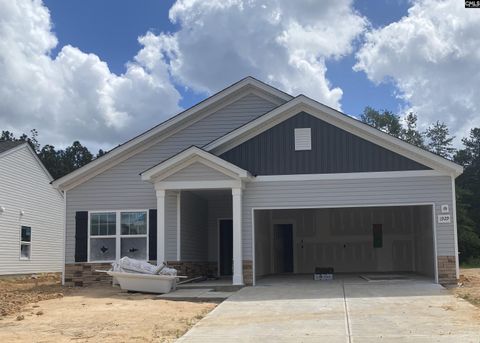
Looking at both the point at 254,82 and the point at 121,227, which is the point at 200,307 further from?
the point at 254,82

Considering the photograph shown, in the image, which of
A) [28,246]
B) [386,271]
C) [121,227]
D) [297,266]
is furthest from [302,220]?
[28,246]

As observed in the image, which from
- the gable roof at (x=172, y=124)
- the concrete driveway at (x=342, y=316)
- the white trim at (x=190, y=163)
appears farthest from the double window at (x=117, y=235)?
the concrete driveway at (x=342, y=316)

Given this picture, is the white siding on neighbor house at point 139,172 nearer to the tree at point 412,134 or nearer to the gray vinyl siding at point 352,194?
the gray vinyl siding at point 352,194

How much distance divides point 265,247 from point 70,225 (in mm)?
7046

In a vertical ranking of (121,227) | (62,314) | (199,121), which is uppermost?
(199,121)

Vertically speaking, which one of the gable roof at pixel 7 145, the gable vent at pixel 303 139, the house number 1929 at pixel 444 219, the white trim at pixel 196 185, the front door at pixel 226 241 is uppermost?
the gable roof at pixel 7 145

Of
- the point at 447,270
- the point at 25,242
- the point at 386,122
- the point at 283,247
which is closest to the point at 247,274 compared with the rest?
the point at 447,270

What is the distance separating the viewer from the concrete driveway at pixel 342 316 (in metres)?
9.35

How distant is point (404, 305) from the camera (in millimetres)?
12500

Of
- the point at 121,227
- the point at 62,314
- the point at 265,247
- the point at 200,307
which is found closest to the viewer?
the point at 62,314

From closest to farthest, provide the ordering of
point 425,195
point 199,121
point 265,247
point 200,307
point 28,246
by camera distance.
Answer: point 200,307, point 425,195, point 199,121, point 265,247, point 28,246

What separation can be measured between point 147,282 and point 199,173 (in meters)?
3.36

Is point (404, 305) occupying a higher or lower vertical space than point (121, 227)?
lower

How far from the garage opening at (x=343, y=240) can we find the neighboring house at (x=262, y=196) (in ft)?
0.13
